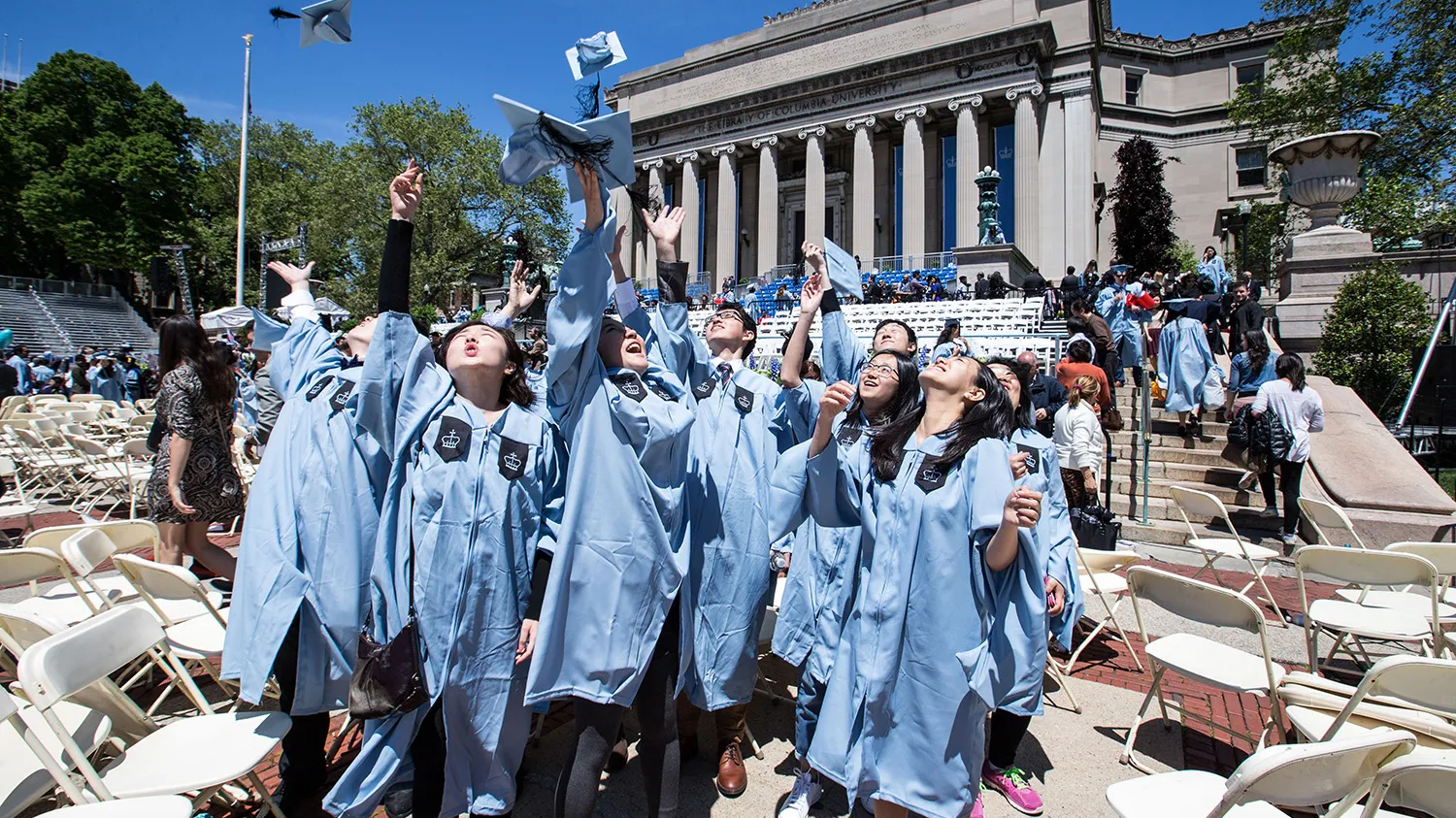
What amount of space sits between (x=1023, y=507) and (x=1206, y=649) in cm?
218

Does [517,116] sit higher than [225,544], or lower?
higher

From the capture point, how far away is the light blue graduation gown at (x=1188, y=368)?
9984mm

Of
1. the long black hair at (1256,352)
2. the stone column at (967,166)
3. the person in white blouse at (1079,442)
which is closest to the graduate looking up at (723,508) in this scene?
the person in white blouse at (1079,442)

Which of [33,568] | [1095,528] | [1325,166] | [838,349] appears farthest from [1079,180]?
[33,568]

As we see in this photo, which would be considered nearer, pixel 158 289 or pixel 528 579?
pixel 528 579

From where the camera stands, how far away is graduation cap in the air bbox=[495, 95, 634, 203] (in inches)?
92.0

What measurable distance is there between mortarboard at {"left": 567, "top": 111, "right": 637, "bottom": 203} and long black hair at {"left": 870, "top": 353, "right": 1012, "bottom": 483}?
130 centimetres

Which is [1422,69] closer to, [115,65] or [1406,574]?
[1406,574]

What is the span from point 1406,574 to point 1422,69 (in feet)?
71.3

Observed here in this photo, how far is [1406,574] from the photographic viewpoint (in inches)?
147

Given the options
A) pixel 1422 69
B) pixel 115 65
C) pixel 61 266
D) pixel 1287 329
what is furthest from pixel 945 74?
pixel 61 266

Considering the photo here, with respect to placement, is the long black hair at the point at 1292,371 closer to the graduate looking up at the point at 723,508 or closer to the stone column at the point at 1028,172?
the graduate looking up at the point at 723,508

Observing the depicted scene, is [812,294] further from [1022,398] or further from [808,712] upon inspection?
[808,712]

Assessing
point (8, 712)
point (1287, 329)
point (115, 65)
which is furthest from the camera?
point (115, 65)
